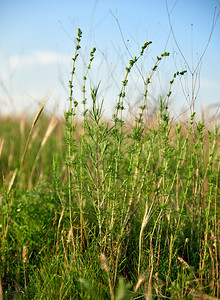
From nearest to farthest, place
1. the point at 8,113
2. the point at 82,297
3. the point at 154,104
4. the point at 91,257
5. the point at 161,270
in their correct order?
1. the point at 82,297
2. the point at 161,270
3. the point at 91,257
4. the point at 154,104
5. the point at 8,113

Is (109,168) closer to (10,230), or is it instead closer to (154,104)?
(154,104)

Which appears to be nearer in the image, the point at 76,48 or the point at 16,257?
the point at 76,48

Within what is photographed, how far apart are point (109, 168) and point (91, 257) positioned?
0.71m

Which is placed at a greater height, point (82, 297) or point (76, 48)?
point (76, 48)

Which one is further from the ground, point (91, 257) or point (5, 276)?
point (91, 257)

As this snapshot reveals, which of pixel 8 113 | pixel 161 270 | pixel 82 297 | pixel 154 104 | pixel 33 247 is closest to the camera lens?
pixel 82 297

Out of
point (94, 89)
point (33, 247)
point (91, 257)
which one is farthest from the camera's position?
point (33, 247)

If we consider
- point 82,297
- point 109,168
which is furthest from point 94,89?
point 82,297

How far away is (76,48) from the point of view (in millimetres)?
2049

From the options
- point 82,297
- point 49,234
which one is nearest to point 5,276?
point 49,234

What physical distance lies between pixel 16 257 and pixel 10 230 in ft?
0.85

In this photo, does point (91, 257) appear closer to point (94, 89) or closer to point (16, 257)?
point (16, 257)

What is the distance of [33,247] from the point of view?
2.58 m

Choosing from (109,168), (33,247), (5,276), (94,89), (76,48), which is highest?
(76,48)
